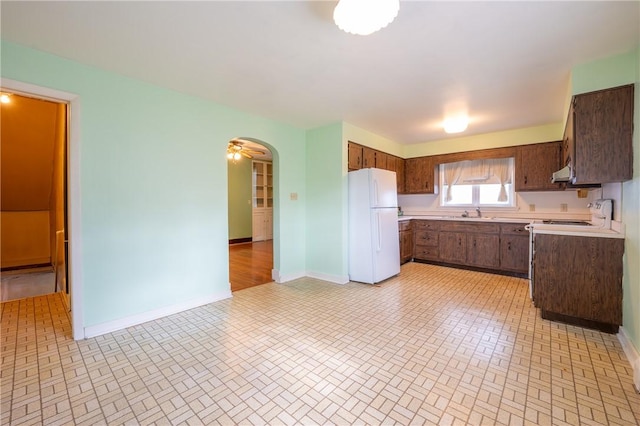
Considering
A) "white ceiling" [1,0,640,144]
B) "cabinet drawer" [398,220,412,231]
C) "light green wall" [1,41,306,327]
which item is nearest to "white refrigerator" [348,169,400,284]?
"cabinet drawer" [398,220,412,231]

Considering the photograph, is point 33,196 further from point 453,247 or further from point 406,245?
point 453,247

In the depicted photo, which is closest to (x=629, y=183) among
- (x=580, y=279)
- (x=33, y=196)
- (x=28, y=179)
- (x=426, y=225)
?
(x=580, y=279)

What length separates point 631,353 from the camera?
2.03 m

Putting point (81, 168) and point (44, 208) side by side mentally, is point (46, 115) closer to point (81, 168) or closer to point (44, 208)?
point (81, 168)

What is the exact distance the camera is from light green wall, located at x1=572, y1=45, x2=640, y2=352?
80.5 inches

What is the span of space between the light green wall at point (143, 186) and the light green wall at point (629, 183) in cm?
369

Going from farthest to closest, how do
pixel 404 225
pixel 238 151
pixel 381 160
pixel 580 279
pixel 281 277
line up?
pixel 238 151 < pixel 404 225 < pixel 381 160 < pixel 281 277 < pixel 580 279

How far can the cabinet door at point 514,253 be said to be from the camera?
430 centimetres

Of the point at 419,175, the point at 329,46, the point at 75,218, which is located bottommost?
the point at 75,218

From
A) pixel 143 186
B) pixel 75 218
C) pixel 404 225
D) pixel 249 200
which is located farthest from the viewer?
pixel 249 200

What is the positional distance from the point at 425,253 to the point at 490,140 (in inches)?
94.3

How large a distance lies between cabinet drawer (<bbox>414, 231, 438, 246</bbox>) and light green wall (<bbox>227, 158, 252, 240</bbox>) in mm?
5037

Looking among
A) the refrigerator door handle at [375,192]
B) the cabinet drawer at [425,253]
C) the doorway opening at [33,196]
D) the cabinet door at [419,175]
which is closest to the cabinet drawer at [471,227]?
the cabinet drawer at [425,253]

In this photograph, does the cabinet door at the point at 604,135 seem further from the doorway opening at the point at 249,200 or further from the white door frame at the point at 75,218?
the doorway opening at the point at 249,200
